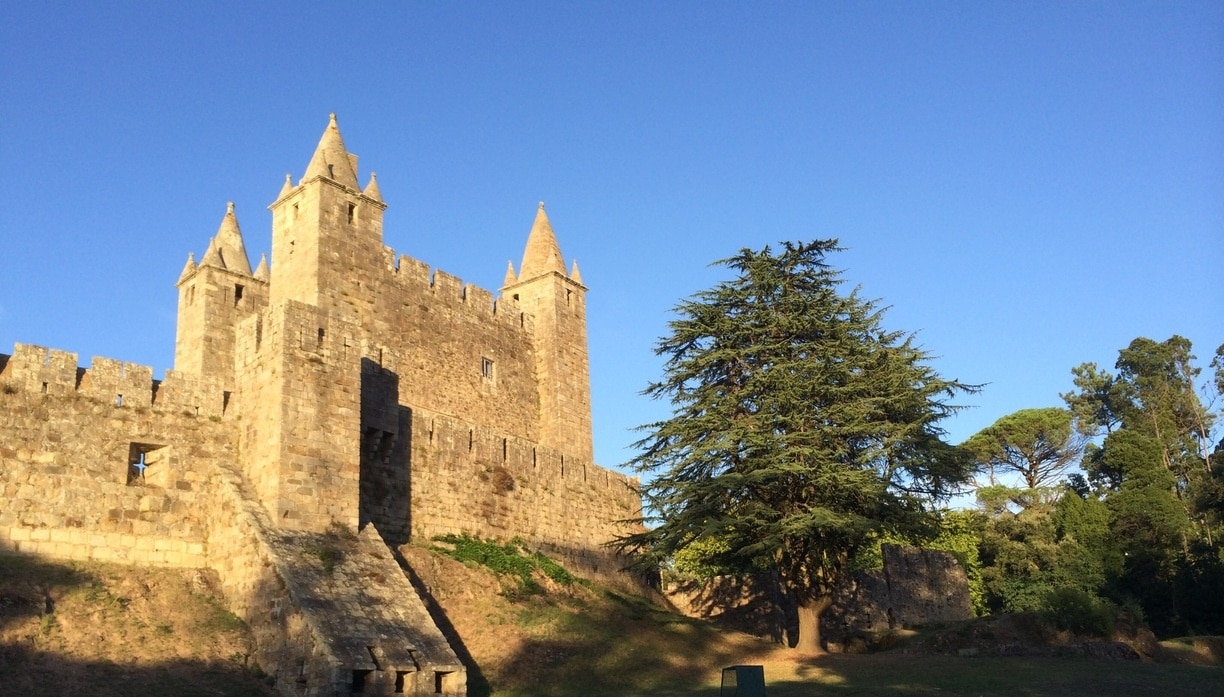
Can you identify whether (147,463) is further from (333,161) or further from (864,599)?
(864,599)

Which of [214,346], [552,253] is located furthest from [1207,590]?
[214,346]

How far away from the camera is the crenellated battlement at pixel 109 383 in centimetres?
1847

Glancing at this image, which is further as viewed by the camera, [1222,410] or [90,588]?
[1222,410]

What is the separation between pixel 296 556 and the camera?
723 inches

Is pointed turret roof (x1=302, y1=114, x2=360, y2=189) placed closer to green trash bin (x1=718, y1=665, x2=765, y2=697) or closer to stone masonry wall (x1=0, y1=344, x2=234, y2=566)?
stone masonry wall (x1=0, y1=344, x2=234, y2=566)

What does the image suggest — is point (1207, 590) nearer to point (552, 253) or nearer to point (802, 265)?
point (802, 265)

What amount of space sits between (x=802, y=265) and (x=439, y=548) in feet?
38.2

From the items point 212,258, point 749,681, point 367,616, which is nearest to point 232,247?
point 212,258

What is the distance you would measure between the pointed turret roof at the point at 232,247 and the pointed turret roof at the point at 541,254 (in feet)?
29.9

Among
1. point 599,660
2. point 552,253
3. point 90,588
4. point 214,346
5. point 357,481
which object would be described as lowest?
point 599,660

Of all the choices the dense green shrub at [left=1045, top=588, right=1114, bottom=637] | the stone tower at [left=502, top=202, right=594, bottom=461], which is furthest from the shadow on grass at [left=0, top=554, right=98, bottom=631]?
the dense green shrub at [left=1045, top=588, right=1114, bottom=637]

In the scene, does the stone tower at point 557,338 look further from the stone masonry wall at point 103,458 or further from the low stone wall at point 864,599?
the stone masonry wall at point 103,458

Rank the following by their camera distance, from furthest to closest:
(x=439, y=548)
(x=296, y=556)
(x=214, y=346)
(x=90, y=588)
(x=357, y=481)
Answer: (x=214, y=346), (x=439, y=548), (x=357, y=481), (x=296, y=556), (x=90, y=588)

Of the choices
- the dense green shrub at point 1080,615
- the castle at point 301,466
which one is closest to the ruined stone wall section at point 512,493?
the castle at point 301,466
